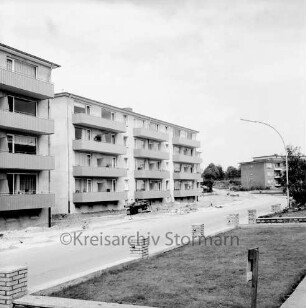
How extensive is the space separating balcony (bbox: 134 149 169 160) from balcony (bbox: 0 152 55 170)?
69.1 ft

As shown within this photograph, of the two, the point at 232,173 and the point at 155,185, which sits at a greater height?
the point at 232,173

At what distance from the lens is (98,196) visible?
135ft

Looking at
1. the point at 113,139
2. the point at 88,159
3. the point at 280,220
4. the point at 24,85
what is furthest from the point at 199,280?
the point at 113,139

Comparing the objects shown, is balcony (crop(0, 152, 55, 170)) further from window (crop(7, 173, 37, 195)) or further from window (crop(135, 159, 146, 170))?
window (crop(135, 159, 146, 170))

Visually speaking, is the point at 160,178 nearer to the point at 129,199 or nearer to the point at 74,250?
the point at 129,199

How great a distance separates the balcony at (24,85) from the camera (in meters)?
25.9

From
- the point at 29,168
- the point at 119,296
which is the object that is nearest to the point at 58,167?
the point at 29,168

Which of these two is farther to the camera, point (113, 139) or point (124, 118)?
point (124, 118)

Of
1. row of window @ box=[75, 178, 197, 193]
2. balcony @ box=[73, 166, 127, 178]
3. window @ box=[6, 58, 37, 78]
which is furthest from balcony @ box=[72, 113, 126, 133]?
window @ box=[6, 58, 37, 78]

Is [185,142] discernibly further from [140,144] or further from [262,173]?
[262,173]

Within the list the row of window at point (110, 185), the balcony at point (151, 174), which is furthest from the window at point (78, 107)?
A: the balcony at point (151, 174)

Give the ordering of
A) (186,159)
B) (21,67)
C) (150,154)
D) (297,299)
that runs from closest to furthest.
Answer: (297,299), (21,67), (150,154), (186,159)

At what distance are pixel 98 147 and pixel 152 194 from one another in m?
13.5

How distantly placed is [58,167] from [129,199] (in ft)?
40.6
